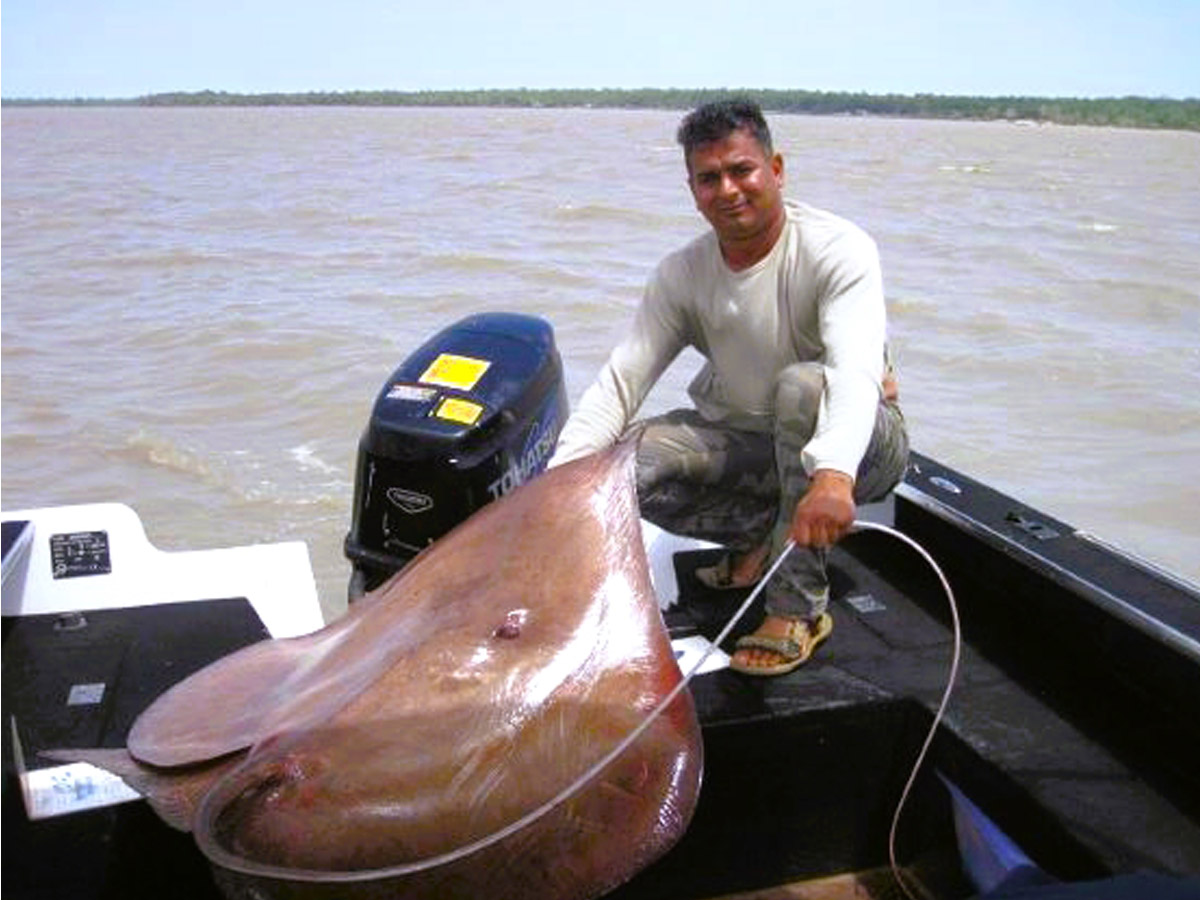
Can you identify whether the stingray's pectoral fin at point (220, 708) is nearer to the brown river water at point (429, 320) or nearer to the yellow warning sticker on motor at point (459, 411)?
the yellow warning sticker on motor at point (459, 411)

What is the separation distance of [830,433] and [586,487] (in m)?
0.62

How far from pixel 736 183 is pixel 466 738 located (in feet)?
5.07

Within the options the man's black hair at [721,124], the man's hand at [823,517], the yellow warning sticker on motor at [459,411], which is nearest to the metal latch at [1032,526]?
the man's hand at [823,517]

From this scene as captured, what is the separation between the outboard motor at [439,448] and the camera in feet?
9.89

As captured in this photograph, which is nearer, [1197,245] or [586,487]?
[586,487]

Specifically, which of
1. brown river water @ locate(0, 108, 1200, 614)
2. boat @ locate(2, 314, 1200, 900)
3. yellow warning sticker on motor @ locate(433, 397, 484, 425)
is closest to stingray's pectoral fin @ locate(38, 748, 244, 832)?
boat @ locate(2, 314, 1200, 900)

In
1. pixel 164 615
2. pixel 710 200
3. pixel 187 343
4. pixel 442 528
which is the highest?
pixel 710 200

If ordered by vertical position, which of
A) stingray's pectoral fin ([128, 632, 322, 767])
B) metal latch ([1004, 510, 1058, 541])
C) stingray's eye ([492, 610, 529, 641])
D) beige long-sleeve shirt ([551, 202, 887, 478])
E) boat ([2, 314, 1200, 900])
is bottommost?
boat ([2, 314, 1200, 900])

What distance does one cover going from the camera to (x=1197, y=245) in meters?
17.3

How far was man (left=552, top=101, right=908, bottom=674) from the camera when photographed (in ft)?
8.38

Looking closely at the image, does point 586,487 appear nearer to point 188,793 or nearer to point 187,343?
point 188,793

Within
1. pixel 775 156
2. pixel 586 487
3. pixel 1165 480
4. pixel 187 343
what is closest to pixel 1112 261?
pixel 1165 480

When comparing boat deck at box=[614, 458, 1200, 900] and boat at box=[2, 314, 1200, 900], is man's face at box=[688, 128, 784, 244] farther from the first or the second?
boat deck at box=[614, 458, 1200, 900]

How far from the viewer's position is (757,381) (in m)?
2.90
